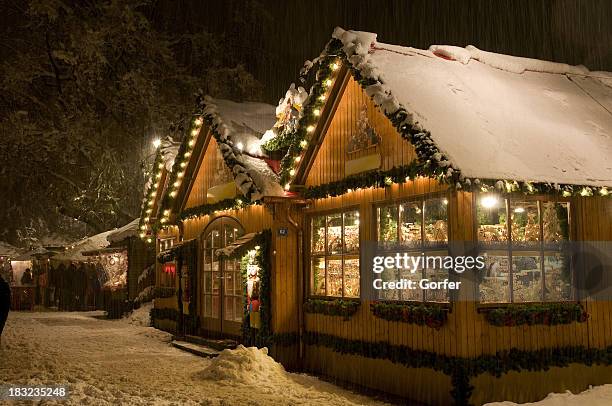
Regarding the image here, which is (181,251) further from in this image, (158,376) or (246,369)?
(246,369)

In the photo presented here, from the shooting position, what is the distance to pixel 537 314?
987 cm

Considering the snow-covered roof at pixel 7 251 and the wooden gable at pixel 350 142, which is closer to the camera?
the wooden gable at pixel 350 142

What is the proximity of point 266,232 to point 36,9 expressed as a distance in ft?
52.5

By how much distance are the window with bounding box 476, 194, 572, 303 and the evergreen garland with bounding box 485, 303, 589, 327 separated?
0.66ft

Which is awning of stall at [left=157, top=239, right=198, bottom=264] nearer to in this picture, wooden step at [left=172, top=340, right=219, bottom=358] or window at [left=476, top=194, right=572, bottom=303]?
wooden step at [left=172, top=340, right=219, bottom=358]

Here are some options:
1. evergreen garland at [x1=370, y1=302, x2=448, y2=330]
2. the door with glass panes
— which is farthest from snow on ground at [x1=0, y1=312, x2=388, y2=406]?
evergreen garland at [x1=370, y1=302, x2=448, y2=330]

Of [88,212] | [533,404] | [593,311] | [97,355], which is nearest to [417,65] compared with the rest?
[593,311]

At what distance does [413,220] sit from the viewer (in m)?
10.8

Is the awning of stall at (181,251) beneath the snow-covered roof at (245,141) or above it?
beneath

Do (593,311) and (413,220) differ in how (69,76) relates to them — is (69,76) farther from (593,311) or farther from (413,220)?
(593,311)

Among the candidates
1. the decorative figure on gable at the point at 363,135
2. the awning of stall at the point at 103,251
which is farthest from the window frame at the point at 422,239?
the awning of stall at the point at 103,251

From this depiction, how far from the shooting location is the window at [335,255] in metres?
12.2

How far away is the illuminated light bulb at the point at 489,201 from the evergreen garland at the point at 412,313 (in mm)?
1669

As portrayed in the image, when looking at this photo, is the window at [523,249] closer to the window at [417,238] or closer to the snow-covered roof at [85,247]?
the window at [417,238]
